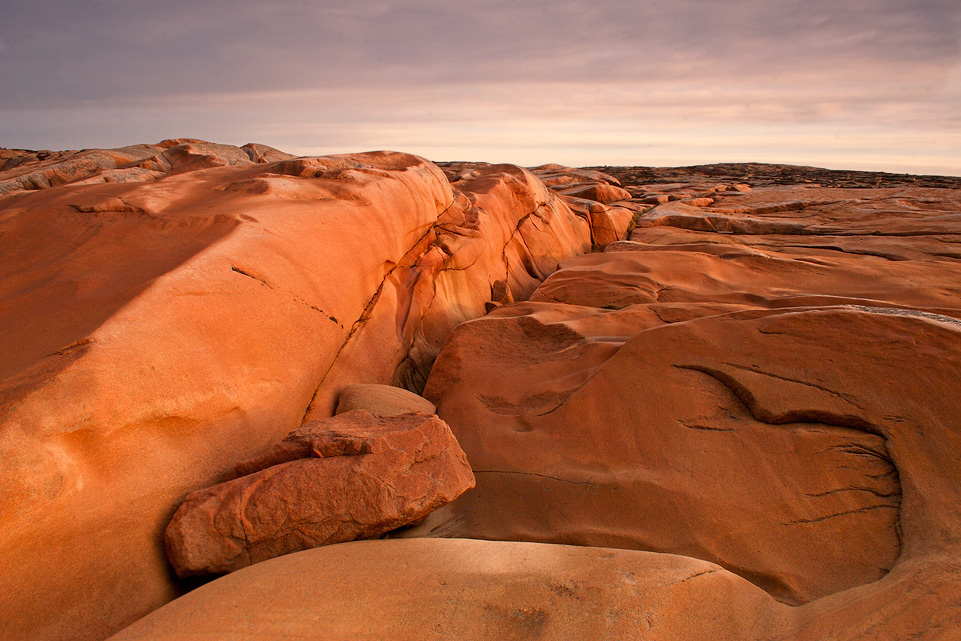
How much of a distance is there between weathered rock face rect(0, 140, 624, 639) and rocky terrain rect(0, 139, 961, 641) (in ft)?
0.04

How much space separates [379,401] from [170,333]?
1.15 metres

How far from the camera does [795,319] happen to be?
273 centimetres

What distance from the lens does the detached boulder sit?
Result: 202 cm

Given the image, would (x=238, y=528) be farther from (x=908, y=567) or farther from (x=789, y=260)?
(x=789, y=260)

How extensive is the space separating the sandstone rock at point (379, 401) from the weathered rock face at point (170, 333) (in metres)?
0.12

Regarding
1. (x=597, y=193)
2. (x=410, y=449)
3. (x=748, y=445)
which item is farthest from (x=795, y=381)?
(x=597, y=193)

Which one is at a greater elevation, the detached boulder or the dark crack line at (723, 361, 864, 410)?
the dark crack line at (723, 361, 864, 410)

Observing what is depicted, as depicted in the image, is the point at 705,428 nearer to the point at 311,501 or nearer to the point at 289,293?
the point at 311,501

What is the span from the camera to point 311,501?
207 centimetres

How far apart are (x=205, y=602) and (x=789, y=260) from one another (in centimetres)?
520

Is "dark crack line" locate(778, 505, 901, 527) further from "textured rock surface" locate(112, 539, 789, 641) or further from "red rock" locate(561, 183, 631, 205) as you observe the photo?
"red rock" locate(561, 183, 631, 205)

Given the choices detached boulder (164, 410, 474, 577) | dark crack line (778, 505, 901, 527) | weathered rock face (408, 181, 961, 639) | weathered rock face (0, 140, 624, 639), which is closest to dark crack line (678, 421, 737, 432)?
weathered rock face (408, 181, 961, 639)

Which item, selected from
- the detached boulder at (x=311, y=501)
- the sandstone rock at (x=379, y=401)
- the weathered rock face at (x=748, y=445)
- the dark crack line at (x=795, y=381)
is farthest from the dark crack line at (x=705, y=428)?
the sandstone rock at (x=379, y=401)

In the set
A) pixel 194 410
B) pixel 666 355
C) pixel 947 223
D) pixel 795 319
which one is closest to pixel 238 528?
pixel 194 410
